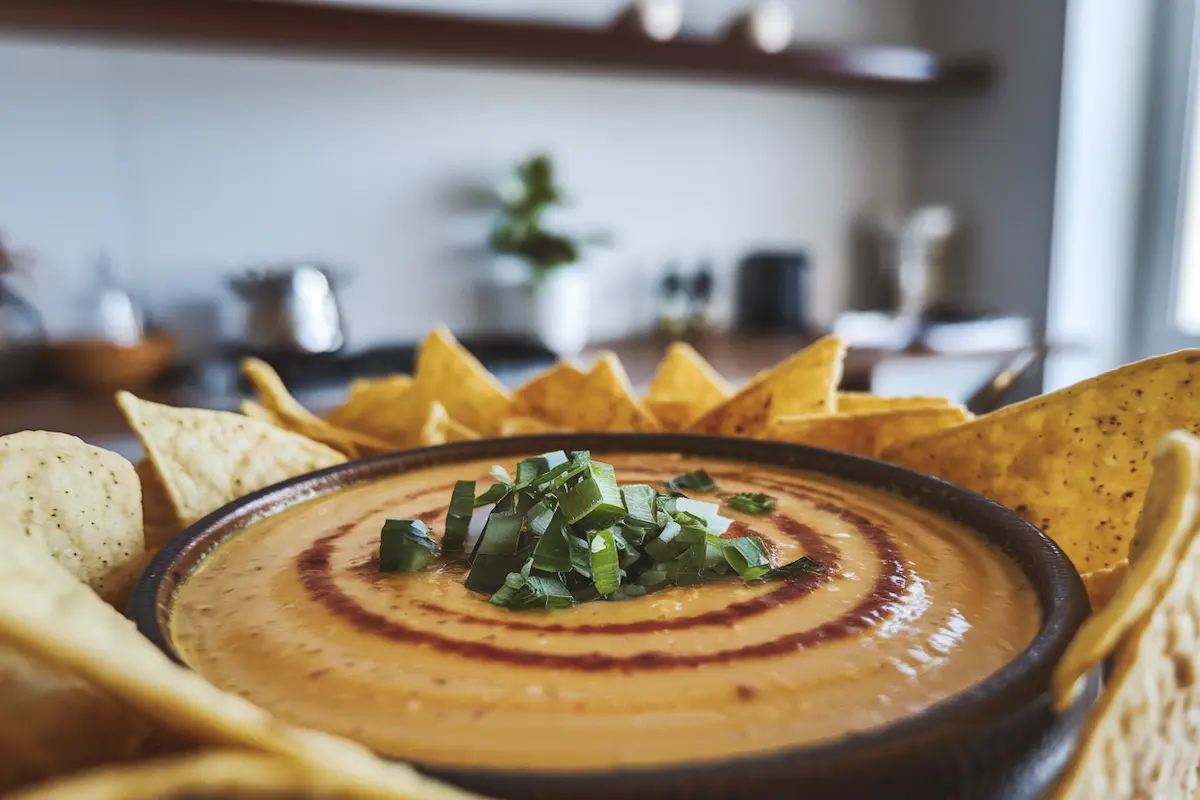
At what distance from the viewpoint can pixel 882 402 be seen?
119 cm

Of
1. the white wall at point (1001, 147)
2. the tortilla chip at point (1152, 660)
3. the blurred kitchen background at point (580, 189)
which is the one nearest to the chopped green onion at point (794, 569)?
the tortilla chip at point (1152, 660)

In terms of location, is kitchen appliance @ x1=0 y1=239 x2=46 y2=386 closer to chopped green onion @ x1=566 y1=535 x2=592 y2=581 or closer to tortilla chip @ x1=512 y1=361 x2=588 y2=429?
tortilla chip @ x1=512 y1=361 x2=588 y2=429

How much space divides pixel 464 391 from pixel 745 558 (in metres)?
0.70

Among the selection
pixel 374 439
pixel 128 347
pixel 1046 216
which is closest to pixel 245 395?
pixel 128 347

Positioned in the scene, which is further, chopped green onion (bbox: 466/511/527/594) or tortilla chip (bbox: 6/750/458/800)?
chopped green onion (bbox: 466/511/527/594)

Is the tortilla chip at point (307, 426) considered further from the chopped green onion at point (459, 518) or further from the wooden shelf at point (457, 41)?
the wooden shelf at point (457, 41)

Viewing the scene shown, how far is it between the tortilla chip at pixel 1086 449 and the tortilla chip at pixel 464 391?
629 mm

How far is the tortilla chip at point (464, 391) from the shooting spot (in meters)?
1.30

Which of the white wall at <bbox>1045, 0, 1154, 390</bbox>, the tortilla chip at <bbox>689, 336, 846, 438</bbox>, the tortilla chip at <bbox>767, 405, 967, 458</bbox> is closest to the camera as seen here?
the tortilla chip at <bbox>767, 405, 967, 458</bbox>

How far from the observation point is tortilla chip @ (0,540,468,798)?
0.37 m

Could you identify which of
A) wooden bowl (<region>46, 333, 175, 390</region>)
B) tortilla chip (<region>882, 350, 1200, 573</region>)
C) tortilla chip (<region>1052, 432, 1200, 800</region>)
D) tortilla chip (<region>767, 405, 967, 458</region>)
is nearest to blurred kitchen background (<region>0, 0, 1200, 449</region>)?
wooden bowl (<region>46, 333, 175, 390</region>)

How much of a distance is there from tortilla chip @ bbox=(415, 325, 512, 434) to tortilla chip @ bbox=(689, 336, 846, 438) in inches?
13.6

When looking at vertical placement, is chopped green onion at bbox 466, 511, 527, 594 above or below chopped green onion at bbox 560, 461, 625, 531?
below

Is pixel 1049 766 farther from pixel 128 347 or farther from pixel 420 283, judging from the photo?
pixel 420 283
